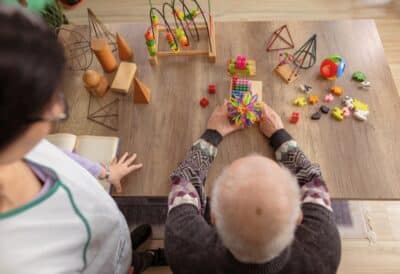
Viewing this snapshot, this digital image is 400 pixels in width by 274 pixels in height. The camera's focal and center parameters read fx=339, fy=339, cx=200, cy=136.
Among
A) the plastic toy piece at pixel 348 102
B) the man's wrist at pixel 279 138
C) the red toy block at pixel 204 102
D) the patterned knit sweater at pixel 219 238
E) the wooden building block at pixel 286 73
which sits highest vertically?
the wooden building block at pixel 286 73

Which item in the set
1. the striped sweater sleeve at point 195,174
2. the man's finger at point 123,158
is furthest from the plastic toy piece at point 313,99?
the man's finger at point 123,158

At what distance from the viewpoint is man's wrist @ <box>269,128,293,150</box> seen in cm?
109

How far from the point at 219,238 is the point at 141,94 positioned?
60 centimetres

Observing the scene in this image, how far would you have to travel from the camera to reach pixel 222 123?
1139 mm

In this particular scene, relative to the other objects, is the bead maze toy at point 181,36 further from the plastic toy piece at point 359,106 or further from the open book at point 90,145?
the plastic toy piece at point 359,106

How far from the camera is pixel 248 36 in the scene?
4.47ft

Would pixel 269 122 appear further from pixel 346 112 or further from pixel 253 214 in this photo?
pixel 253 214

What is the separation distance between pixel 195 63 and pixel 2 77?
3.08ft

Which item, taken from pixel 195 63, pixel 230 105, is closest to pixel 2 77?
pixel 230 105

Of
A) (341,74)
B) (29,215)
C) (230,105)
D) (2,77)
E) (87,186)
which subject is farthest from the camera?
(341,74)

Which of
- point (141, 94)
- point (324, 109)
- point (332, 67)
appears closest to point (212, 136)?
point (141, 94)

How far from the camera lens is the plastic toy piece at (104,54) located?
120 cm

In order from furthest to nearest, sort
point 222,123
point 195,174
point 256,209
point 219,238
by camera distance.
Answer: point 222,123 → point 195,174 → point 219,238 → point 256,209

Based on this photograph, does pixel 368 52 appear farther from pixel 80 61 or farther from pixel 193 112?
pixel 80 61
